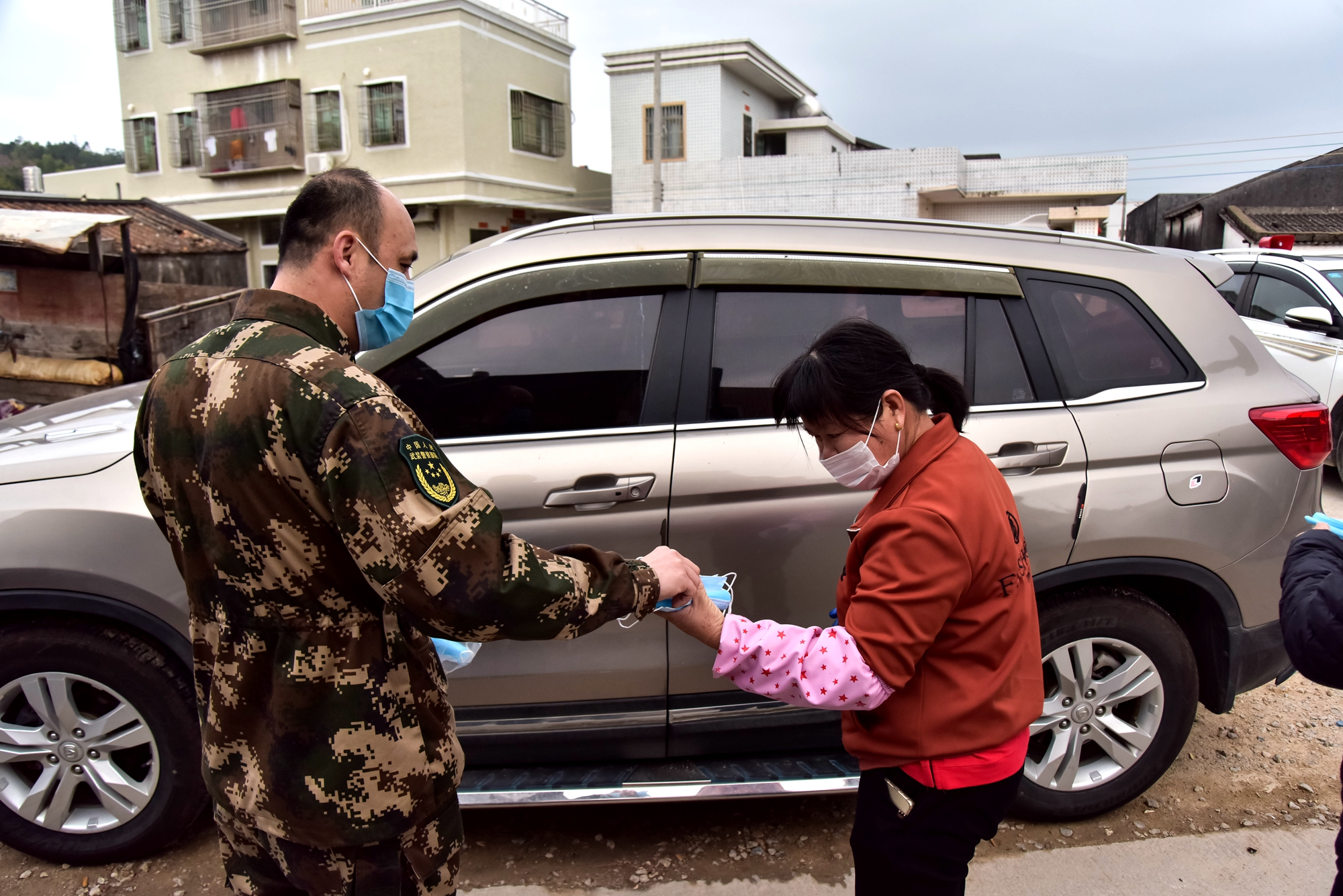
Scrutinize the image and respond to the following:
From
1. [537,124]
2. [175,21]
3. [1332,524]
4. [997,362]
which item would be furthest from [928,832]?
[175,21]

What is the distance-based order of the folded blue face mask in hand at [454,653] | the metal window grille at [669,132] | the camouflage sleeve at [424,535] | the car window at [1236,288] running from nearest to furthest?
the camouflage sleeve at [424,535], the folded blue face mask in hand at [454,653], the car window at [1236,288], the metal window grille at [669,132]

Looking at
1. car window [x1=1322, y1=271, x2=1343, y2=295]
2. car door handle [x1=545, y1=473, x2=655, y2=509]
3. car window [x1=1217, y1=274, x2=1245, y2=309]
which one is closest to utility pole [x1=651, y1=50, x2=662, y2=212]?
car window [x1=1217, y1=274, x2=1245, y2=309]

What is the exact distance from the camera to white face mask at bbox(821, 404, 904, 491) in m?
1.54

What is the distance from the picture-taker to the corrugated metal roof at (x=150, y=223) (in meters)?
8.03

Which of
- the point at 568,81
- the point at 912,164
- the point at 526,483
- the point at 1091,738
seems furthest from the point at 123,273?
the point at 568,81

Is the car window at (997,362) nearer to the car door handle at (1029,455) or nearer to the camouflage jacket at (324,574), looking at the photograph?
the car door handle at (1029,455)

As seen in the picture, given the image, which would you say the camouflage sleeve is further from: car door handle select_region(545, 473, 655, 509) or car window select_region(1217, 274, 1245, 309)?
car window select_region(1217, 274, 1245, 309)

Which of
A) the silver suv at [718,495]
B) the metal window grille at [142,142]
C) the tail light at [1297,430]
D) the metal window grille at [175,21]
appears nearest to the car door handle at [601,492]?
the silver suv at [718,495]

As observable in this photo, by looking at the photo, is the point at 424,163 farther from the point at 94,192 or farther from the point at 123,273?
the point at 123,273

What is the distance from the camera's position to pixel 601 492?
247 centimetres

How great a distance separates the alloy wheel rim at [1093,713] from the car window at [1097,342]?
2.77 ft

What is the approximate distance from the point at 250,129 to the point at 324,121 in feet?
7.94

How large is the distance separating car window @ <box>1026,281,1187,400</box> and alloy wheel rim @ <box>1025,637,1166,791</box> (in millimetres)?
844

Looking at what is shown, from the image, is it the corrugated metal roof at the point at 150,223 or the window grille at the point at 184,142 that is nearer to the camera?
the corrugated metal roof at the point at 150,223
